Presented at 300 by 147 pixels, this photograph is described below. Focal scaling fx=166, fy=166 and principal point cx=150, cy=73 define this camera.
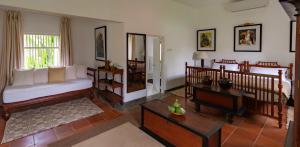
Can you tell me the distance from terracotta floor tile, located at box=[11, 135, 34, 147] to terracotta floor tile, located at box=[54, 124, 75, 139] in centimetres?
39

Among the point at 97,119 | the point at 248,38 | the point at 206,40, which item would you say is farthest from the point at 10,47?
the point at 248,38

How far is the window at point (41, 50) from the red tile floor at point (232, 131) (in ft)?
7.62

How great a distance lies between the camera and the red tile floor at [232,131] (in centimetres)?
276

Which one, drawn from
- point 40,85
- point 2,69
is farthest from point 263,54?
point 2,69

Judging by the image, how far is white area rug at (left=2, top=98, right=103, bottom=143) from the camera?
314 cm

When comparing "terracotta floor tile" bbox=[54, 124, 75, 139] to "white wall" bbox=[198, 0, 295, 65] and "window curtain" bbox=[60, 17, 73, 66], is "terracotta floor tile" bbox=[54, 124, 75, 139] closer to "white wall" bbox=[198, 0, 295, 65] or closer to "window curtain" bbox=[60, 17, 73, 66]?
"window curtain" bbox=[60, 17, 73, 66]

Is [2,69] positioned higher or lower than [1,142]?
higher

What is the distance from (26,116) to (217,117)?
4358mm

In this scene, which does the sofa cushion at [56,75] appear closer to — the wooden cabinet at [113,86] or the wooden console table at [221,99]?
the wooden cabinet at [113,86]

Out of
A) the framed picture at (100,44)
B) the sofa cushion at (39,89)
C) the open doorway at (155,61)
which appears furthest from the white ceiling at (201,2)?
the sofa cushion at (39,89)

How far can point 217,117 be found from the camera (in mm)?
3750

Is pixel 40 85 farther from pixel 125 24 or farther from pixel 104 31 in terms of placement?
→ pixel 125 24

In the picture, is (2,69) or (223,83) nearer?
(223,83)

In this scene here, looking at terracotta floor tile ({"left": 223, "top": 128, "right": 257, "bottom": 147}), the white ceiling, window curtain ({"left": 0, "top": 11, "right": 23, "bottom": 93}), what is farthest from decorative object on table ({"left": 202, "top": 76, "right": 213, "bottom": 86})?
window curtain ({"left": 0, "top": 11, "right": 23, "bottom": 93})
